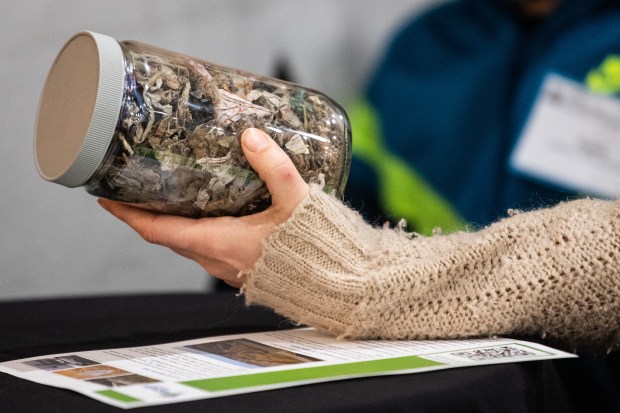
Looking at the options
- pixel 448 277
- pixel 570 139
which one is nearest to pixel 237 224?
pixel 448 277

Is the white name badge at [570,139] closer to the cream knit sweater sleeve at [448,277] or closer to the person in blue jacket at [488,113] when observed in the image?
the person in blue jacket at [488,113]

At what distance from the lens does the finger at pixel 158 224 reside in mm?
698

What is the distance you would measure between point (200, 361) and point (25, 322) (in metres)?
0.27

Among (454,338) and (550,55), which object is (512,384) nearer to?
(454,338)

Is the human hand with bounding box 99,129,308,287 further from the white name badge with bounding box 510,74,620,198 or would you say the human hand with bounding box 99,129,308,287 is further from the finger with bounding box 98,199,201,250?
the white name badge with bounding box 510,74,620,198

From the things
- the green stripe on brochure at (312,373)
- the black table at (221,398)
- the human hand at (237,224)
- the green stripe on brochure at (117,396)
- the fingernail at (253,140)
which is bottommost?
the black table at (221,398)

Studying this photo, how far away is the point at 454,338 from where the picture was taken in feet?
2.23

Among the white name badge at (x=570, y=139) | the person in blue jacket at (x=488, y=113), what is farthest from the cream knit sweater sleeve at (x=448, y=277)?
the white name badge at (x=570, y=139)

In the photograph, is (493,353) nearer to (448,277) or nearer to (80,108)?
(448,277)

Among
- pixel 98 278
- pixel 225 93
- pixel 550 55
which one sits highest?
pixel 550 55

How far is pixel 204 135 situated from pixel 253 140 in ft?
0.13

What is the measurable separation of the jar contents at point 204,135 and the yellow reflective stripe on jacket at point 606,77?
1.01 metres

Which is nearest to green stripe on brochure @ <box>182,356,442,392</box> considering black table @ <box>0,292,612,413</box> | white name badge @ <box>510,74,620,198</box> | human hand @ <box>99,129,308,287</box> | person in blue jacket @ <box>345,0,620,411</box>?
black table @ <box>0,292,612,413</box>

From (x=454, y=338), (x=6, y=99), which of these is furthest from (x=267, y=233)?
(x=6, y=99)
